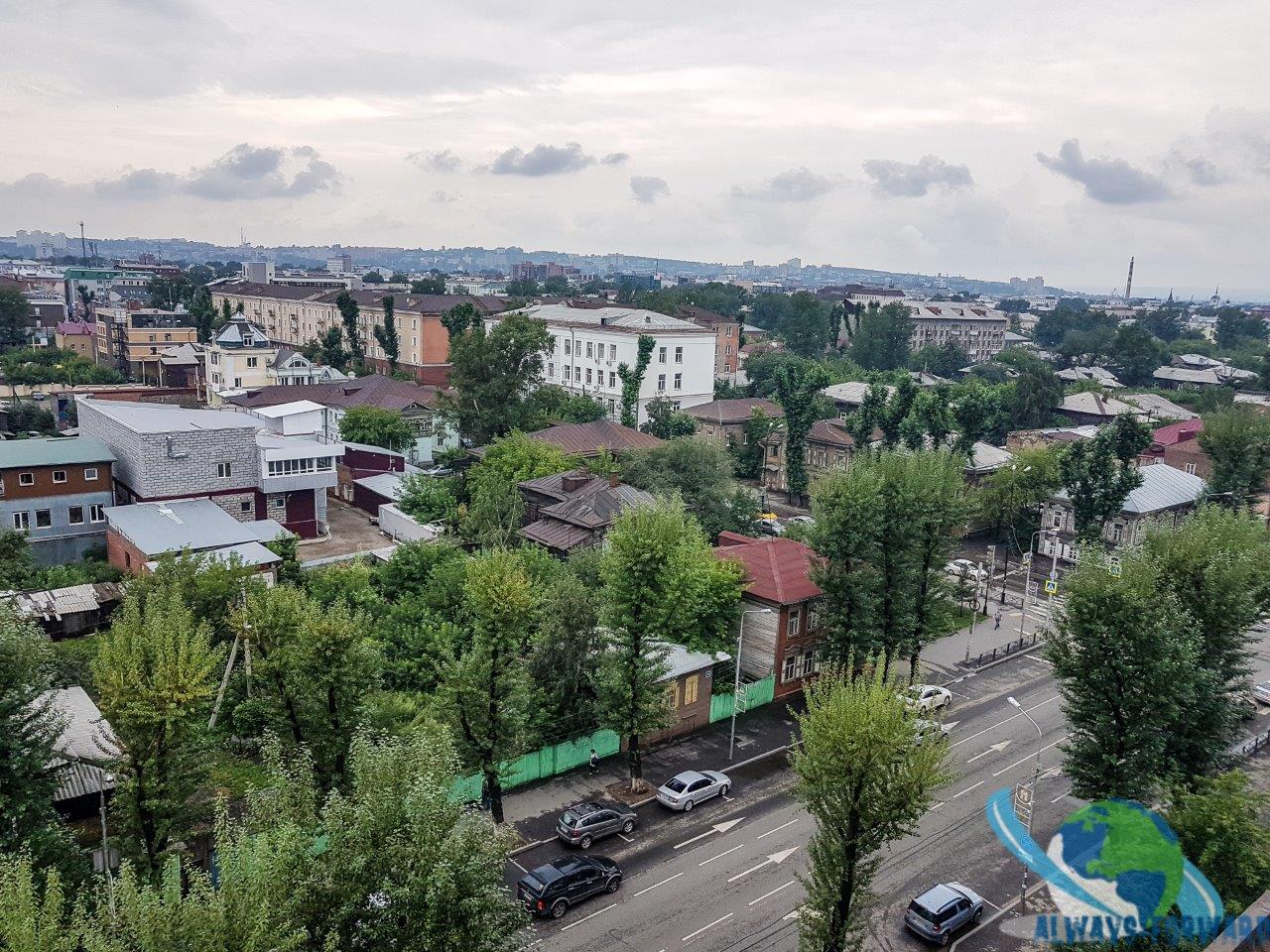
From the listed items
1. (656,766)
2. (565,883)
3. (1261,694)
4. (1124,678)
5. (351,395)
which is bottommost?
(1261,694)

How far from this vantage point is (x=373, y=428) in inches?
2648

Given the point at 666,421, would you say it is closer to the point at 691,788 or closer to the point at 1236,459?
the point at 1236,459

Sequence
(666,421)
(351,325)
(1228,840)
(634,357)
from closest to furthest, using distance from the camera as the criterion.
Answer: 1. (1228,840)
2. (666,421)
3. (634,357)
4. (351,325)

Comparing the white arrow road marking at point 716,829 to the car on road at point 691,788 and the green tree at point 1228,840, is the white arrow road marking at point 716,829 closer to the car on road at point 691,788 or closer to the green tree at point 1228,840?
the car on road at point 691,788

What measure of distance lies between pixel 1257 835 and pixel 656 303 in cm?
11329

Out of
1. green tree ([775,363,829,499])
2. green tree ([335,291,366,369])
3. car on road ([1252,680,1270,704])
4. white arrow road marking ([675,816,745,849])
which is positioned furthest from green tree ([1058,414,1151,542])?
green tree ([335,291,366,369])

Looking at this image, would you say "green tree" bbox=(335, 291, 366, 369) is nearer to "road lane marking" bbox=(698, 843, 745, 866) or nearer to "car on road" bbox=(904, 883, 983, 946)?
"road lane marking" bbox=(698, 843, 745, 866)

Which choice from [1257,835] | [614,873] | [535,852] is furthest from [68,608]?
[1257,835]

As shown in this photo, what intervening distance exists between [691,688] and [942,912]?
12.9 m

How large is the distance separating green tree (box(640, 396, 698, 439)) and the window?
38.9 meters

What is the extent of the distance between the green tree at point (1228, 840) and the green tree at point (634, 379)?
58.8 meters

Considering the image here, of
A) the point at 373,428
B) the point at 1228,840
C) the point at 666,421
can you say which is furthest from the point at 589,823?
the point at 666,421

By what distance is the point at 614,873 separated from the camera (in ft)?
81.6

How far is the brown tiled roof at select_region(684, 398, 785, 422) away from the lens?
264 feet
